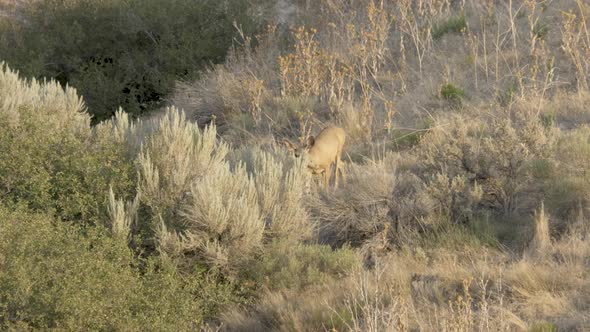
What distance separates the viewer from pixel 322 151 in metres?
9.70

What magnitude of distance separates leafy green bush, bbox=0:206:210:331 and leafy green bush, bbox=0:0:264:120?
35.7 ft

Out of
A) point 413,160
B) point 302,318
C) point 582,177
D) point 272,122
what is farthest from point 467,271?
point 272,122

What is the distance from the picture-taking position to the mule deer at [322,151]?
31.4 ft

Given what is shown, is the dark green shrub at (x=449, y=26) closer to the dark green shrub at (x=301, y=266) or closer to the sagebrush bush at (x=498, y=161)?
the sagebrush bush at (x=498, y=161)

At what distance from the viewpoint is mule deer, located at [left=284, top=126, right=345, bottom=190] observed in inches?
376

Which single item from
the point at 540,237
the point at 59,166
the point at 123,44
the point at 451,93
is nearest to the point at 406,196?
the point at 540,237

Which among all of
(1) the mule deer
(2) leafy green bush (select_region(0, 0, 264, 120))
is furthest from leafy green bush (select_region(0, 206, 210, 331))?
(2) leafy green bush (select_region(0, 0, 264, 120))

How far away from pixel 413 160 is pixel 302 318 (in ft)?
12.7

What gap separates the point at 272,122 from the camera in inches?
510

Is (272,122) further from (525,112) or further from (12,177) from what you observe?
(12,177)

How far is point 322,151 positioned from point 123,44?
1043 centimetres

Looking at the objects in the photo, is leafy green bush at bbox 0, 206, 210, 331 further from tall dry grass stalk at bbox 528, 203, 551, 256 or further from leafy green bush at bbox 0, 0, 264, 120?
leafy green bush at bbox 0, 0, 264, 120

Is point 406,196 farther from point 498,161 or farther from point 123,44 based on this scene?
point 123,44

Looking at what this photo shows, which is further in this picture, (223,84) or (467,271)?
(223,84)
